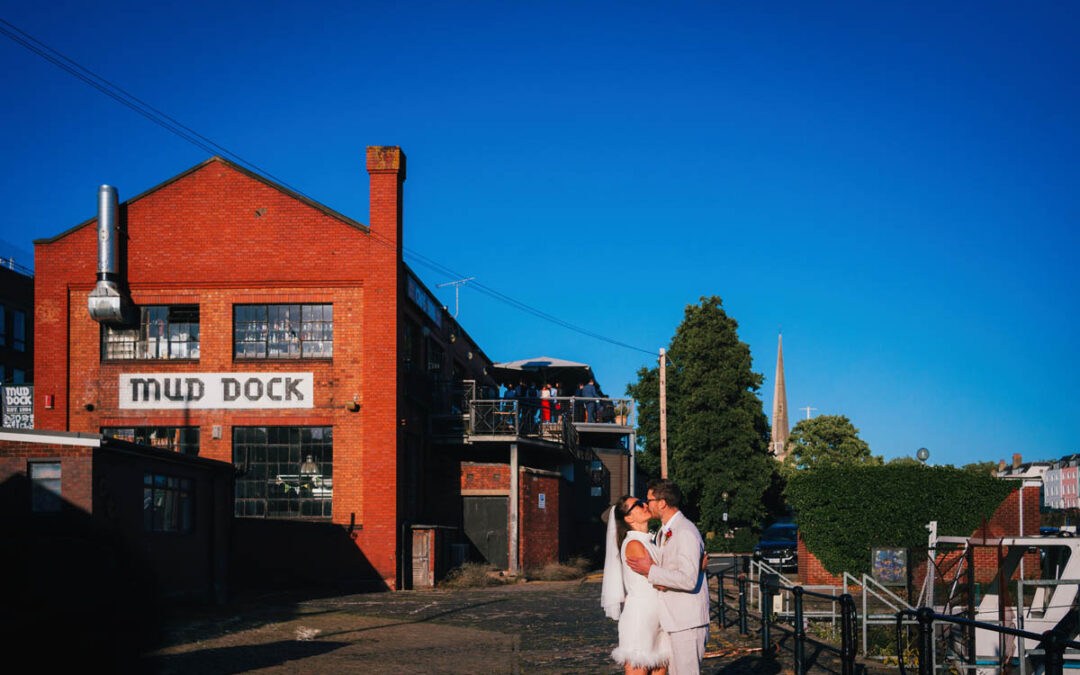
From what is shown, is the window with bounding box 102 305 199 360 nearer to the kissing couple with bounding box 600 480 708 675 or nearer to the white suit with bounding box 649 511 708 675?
the kissing couple with bounding box 600 480 708 675

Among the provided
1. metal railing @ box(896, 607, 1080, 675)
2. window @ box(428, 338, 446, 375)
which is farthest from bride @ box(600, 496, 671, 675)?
window @ box(428, 338, 446, 375)

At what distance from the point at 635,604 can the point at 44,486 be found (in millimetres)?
11996

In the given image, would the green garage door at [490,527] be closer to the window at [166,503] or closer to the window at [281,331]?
the window at [281,331]

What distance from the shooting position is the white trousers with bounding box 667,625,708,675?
288 inches

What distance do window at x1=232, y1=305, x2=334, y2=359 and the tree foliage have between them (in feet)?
42.2

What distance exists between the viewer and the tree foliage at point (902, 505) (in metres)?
24.0

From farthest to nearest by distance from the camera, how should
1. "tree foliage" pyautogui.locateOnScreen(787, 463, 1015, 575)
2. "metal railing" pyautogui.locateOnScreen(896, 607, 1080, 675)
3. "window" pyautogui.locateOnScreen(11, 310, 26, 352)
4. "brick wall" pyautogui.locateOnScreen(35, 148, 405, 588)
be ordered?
"window" pyautogui.locateOnScreen(11, 310, 26, 352) → "tree foliage" pyautogui.locateOnScreen(787, 463, 1015, 575) → "brick wall" pyautogui.locateOnScreen(35, 148, 405, 588) → "metal railing" pyautogui.locateOnScreen(896, 607, 1080, 675)

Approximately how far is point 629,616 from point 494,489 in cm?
1953

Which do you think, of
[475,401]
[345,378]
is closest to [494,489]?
[475,401]

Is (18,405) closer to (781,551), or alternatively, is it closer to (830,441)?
(781,551)

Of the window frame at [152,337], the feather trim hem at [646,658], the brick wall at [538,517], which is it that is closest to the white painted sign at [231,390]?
the window frame at [152,337]

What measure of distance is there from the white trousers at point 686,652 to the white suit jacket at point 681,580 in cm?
5

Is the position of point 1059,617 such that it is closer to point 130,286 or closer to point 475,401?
point 475,401

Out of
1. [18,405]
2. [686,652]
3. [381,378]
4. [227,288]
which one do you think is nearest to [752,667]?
[686,652]
